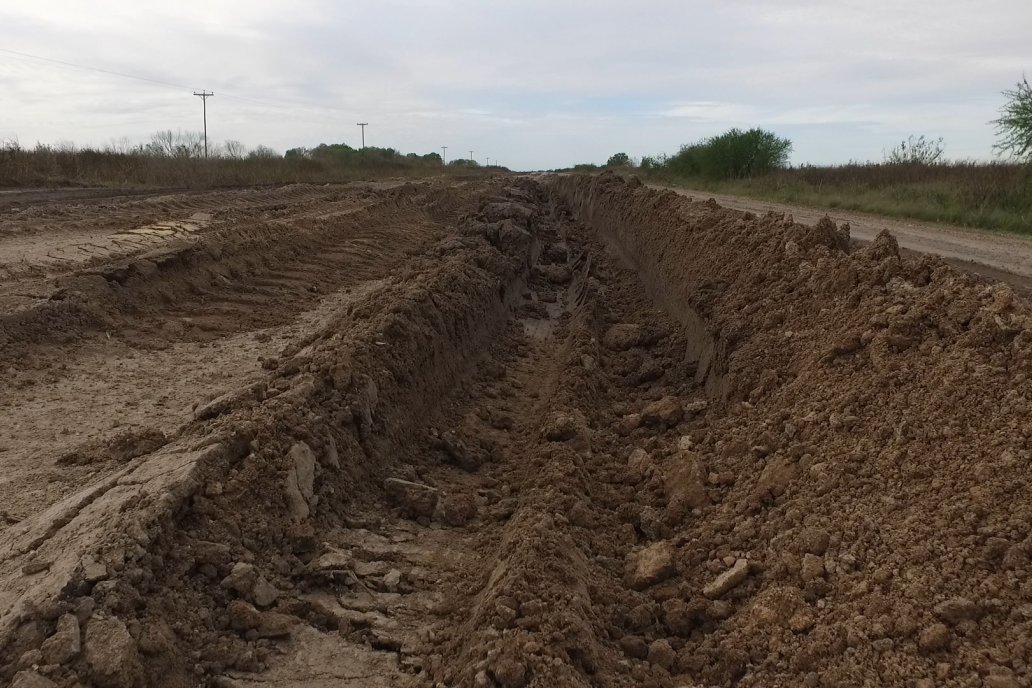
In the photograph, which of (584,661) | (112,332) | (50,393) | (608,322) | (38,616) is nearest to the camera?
(38,616)

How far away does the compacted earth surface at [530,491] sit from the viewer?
2801 millimetres

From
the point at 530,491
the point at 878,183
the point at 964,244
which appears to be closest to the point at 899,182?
the point at 878,183

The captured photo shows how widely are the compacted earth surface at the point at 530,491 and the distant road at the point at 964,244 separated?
102 inches

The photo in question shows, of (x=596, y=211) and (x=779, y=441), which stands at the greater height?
(x=596, y=211)

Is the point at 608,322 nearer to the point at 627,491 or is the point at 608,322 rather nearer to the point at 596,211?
the point at 627,491

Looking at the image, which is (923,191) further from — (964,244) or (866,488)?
(866,488)

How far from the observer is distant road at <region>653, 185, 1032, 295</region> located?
8.28 meters

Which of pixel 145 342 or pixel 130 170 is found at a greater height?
pixel 130 170

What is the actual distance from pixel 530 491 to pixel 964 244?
370 inches

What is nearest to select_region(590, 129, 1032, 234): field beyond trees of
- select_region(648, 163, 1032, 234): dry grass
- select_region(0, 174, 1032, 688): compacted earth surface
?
select_region(648, 163, 1032, 234): dry grass

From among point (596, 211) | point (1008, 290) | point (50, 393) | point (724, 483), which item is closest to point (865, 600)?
point (724, 483)

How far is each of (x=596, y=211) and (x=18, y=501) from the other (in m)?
16.3

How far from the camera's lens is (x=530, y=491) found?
15.3 feet

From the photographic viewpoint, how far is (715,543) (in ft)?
12.7
